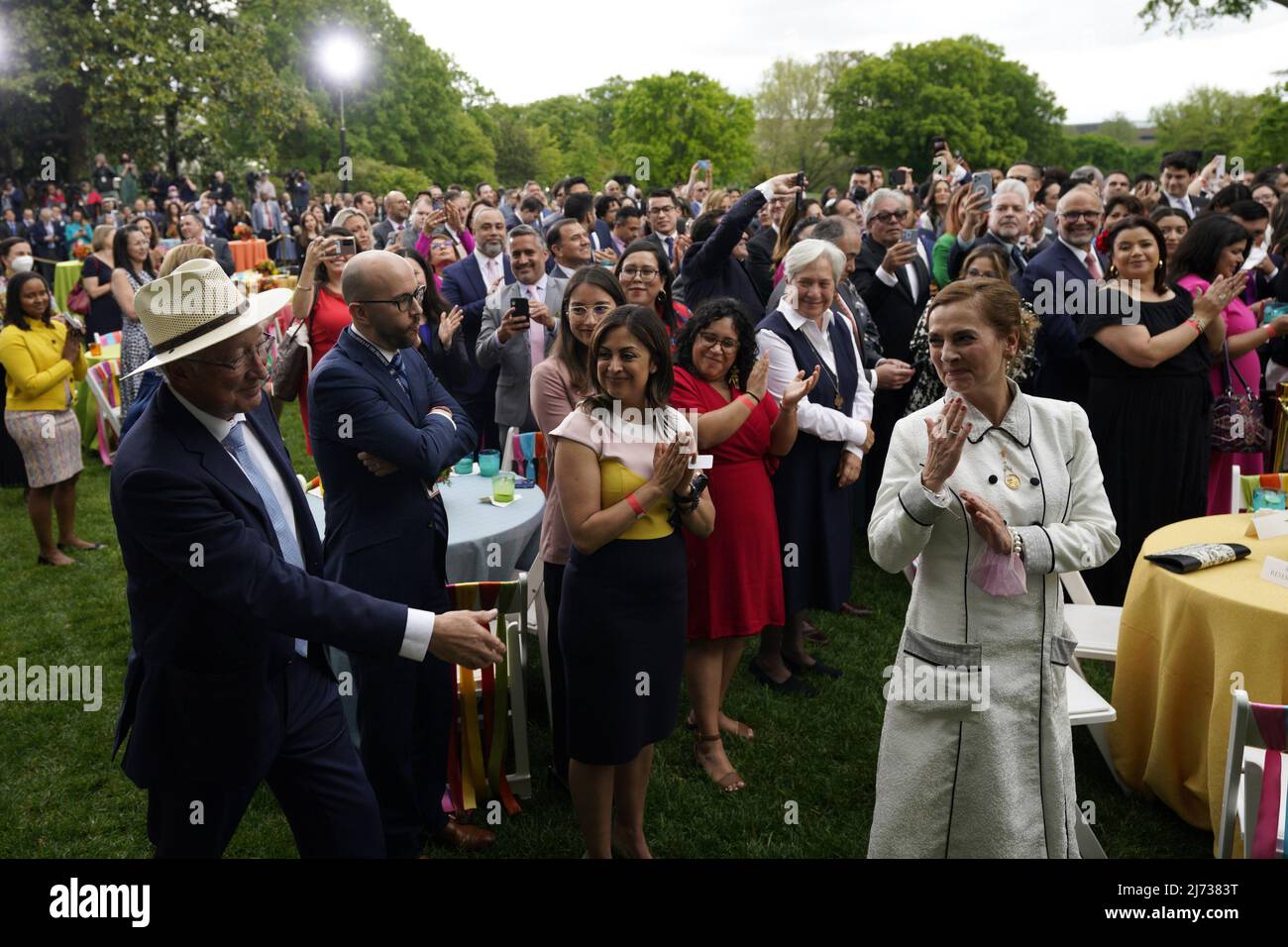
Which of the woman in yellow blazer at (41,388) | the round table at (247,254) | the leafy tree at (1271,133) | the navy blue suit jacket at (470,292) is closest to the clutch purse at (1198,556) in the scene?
the navy blue suit jacket at (470,292)

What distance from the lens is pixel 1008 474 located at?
2699mm

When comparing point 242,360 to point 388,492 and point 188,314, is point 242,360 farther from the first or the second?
point 388,492

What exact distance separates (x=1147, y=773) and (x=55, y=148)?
36645mm

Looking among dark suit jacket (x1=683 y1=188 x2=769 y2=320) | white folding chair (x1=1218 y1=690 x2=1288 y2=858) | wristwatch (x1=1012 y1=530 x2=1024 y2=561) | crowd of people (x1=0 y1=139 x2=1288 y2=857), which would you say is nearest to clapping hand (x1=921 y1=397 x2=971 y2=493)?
crowd of people (x1=0 y1=139 x2=1288 y2=857)

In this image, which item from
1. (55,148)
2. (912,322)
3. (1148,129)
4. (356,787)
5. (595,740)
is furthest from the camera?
(1148,129)

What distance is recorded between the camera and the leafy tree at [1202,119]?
52.8 m

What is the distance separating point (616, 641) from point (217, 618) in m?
1.21

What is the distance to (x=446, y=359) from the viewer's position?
4.73 m

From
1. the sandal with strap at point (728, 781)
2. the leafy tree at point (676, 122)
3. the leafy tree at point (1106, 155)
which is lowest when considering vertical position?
Answer: the sandal with strap at point (728, 781)

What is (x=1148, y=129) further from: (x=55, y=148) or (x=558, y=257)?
(x=558, y=257)

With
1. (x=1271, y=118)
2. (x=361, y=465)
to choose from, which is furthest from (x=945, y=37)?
(x=361, y=465)

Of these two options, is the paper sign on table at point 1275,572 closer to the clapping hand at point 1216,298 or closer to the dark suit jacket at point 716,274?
the clapping hand at point 1216,298

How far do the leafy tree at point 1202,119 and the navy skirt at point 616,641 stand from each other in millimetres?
58654
